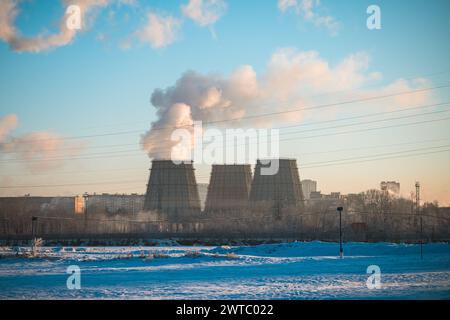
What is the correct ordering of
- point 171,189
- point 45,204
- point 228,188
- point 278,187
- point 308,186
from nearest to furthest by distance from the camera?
point 171,189 < point 278,187 < point 228,188 < point 45,204 < point 308,186

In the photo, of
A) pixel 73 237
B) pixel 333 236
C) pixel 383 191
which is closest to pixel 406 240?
pixel 333 236

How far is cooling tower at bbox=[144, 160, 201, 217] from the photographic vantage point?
46.4 m

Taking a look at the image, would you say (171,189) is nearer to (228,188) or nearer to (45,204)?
(228,188)

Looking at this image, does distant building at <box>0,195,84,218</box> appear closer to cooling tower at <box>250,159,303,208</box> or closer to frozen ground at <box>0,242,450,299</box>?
cooling tower at <box>250,159,303,208</box>

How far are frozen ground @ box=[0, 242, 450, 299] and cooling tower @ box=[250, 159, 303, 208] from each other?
2717 centimetres

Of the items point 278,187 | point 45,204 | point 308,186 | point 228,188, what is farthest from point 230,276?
point 308,186

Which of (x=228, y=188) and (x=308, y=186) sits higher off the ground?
(x=308, y=186)

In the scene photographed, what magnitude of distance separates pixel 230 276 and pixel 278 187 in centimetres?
3615

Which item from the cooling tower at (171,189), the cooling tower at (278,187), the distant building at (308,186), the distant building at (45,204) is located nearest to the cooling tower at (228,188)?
the cooling tower at (278,187)

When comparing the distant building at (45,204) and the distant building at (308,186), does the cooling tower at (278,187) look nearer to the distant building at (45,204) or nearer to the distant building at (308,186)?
the distant building at (45,204)

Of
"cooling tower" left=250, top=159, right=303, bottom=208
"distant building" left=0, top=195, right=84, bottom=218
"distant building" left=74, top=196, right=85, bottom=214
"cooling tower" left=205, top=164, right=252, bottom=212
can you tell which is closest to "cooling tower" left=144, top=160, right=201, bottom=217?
"cooling tower" left=205, top=164, right=252, bottom=212

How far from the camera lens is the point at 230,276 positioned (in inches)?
588

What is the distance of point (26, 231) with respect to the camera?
149ft

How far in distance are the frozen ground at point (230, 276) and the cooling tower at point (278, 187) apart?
A: 27.2 meters
